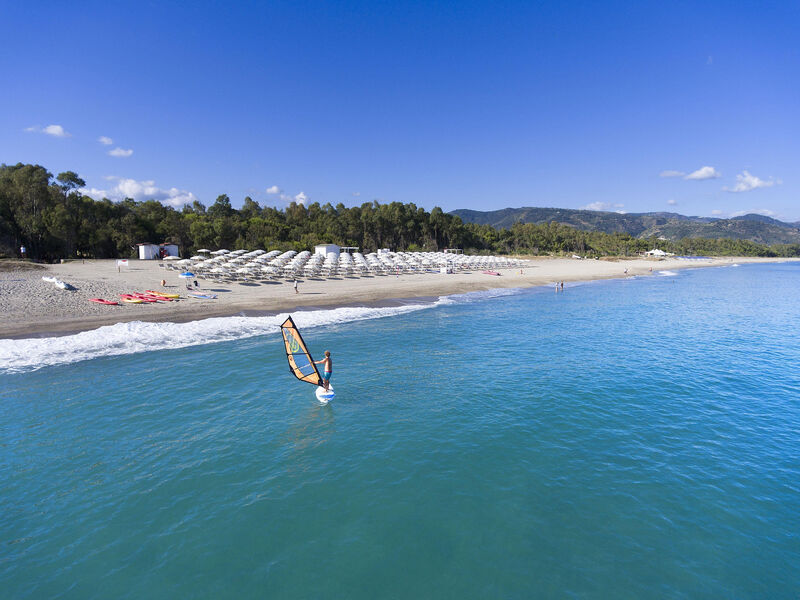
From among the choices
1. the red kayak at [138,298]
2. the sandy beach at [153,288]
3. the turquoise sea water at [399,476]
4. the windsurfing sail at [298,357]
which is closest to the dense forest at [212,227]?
the sandy beach at [153,288]

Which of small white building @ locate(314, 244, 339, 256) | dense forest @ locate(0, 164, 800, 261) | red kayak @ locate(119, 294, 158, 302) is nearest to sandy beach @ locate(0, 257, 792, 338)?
red kayak @ locate(119, 294, 158, 302)

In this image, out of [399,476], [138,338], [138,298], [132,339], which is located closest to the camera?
[399,476]

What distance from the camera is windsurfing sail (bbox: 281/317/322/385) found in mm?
13133

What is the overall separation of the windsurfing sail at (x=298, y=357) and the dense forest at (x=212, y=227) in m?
59.7

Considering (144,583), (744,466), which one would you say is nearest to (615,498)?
(744,466)

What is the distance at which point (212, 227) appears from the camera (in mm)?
71500

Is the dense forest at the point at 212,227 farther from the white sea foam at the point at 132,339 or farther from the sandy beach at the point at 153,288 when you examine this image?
the white sea foam at the point at 132,339

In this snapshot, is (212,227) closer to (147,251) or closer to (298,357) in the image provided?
(147,251)

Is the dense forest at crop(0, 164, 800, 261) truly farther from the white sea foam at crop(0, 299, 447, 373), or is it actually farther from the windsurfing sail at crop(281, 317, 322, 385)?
the windsurfing sail at crop(281, 317, 322, 385)

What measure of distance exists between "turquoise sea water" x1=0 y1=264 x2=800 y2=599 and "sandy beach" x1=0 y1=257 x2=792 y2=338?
5222 millimetres

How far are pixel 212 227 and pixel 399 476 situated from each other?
7325cm

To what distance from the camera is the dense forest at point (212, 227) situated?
54812mm

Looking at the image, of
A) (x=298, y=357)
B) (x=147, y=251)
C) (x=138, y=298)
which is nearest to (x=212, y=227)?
(x=147, y=251)

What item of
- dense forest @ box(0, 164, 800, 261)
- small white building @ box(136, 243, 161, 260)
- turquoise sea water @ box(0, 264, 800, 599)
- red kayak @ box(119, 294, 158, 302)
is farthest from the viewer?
small white building @ box(136, 243, 161, 260)
